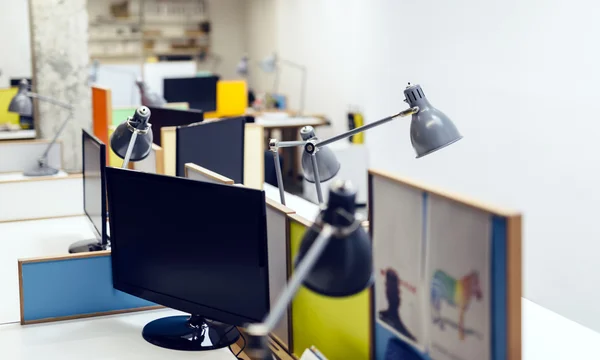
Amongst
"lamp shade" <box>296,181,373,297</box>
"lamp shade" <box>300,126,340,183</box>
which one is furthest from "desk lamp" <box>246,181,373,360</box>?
"lamp shade" <box>300,126,340,183</box>

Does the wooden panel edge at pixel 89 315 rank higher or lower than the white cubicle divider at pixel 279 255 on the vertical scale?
lower

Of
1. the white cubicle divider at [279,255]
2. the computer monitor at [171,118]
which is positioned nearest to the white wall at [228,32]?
the computer monitor at [171,118]

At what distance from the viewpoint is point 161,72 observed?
26.9ft

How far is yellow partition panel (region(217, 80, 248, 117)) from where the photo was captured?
25.8 ft

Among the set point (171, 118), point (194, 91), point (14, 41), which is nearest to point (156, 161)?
point (171, 118)

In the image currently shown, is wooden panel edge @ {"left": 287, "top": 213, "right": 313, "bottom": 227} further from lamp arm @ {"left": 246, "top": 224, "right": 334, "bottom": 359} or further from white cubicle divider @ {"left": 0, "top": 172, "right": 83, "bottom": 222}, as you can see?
white cubicle divider @ {"left": 0, "top": 172, "right": 83, "bottom": 222}

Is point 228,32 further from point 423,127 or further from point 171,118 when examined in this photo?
point 423,127

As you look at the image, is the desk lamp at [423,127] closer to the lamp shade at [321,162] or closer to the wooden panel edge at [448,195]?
the lamp shade at [321,162]

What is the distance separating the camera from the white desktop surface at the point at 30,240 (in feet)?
8.54

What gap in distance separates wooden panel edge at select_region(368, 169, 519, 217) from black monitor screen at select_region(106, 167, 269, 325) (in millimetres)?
366

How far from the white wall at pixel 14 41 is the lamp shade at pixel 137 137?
3526 mm

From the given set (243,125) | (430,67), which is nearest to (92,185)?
(243,125)

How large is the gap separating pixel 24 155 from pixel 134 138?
6.35ft

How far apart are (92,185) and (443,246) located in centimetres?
182
